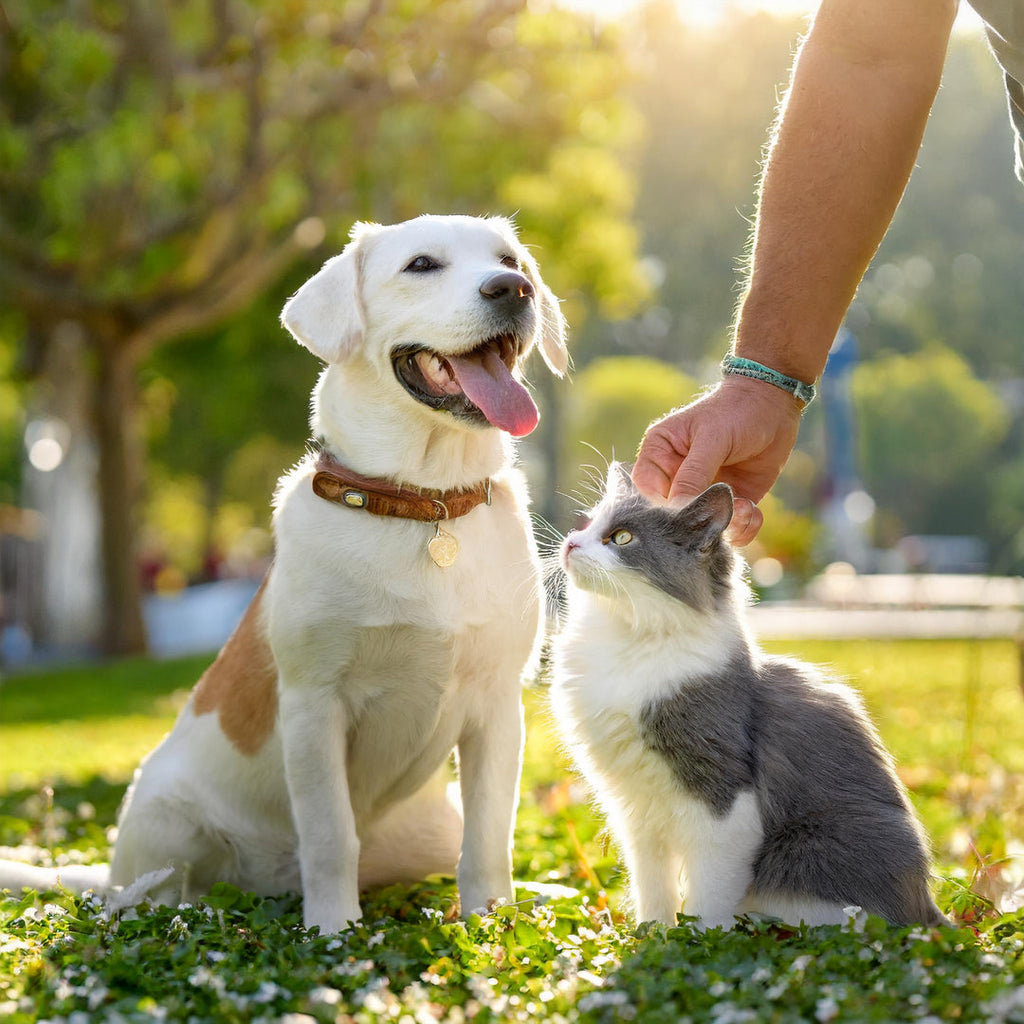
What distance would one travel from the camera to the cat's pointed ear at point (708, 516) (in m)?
3.18

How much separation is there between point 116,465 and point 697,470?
50.1 feet

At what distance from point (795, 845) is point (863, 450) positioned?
5500 centimetres

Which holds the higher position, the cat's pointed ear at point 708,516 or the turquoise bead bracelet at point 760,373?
the turquoise bead bracelet at point 760,373

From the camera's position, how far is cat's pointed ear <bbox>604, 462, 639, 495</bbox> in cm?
350

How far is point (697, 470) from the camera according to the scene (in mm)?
3316

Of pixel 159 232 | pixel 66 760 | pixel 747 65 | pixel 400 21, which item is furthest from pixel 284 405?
pixel 747 65

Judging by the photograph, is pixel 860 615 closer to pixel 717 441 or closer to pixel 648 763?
pixel 717 441

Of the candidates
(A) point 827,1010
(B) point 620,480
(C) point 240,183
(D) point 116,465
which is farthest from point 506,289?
(D) point 116,465

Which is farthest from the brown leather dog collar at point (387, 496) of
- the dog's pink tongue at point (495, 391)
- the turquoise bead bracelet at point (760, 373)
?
the turquoise bead bracelet at point (760, 373)

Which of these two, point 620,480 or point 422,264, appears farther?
point 422,264

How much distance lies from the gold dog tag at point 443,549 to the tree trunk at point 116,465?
47.7 feet

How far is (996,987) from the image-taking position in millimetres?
2514

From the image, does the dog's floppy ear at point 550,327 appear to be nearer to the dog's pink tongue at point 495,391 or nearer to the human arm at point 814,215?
the dog's pink tongue at point 495,391

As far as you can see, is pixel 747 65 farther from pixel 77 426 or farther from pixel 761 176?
pixel 761 176
